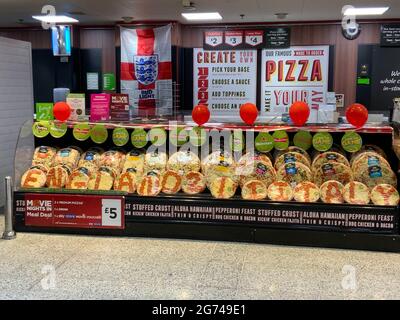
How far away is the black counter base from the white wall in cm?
128

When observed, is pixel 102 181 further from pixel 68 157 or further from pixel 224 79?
pixel 224 79

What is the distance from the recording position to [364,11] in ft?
23.8

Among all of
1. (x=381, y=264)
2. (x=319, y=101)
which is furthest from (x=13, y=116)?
(x=319, y=101)

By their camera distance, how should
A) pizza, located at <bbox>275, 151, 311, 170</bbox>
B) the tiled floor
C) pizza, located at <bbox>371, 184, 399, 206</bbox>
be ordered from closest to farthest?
1. the tiled floor
2. pizza, located at <bbox>371, 184, 399, 206</bbox>
3. pizza, located at <bbox>275, 151, 311, 170</bbox>

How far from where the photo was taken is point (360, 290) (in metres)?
2.41

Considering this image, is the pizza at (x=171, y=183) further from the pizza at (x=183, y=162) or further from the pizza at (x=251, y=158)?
the pizza at (x=251, y=158)

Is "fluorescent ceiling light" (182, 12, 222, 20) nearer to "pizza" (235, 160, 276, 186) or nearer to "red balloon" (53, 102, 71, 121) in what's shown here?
"red balloon" (53, 102, 71, 121)

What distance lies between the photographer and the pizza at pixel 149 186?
3268 millimetres

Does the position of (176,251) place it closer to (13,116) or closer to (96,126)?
(96,126)

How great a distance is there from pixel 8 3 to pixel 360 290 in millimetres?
6266

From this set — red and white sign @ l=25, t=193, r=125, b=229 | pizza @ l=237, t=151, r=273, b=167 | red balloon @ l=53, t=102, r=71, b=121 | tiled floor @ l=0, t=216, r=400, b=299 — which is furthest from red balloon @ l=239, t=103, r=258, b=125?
red balloon @ l=53, t=102, r=71, b=121

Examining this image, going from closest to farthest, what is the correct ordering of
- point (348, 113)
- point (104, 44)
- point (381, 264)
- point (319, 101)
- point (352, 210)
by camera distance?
point (381, 264), point (352, 210), point (348, 113), point (319, 101), point (104, 44)

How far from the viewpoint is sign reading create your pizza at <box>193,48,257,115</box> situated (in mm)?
8562

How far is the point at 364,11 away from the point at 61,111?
18.1ft
